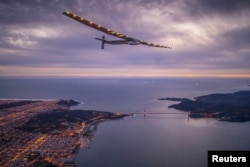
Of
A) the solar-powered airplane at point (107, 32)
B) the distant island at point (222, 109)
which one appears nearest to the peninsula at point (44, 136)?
the solar-powered airplane at point (107, 32)

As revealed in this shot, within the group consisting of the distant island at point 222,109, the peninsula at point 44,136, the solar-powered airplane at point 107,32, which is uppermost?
the solar-powered airplane at point 107,32

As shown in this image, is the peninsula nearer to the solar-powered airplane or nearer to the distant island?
the solar-powered airplane

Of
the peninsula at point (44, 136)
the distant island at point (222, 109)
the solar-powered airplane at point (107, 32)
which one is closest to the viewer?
the solar-powered airplane at point (107, 32)

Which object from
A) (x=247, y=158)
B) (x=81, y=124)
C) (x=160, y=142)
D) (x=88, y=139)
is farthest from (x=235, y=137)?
(x=247, y=158)

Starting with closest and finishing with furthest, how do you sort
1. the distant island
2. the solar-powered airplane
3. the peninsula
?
1. the solar-powered airplane
2. the peninsula
3. the distant island

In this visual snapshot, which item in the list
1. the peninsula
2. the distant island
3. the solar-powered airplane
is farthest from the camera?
the distant island

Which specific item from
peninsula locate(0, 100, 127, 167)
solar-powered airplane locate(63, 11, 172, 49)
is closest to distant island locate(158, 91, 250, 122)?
peninsula locate(0, 100, 127, 167)

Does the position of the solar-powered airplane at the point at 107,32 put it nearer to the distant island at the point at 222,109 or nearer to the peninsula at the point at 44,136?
the peninsula at the point at 44,136

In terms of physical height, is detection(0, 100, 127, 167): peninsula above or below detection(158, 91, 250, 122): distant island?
below

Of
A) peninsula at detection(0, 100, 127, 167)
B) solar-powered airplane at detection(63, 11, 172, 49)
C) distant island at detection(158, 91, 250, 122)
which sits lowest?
peninsula at detection(0, 100, 127, 167)

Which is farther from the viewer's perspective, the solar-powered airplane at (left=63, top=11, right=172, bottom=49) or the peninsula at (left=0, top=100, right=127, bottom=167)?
the peninsula at (left=0, top=100, right=127, bottom=167)
